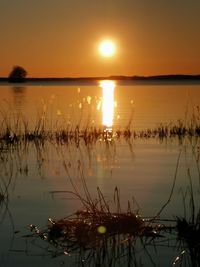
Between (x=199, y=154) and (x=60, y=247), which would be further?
(x=199, y=154)

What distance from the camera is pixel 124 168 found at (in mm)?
12344

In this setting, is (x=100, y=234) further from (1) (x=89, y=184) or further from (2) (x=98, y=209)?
(1) (x=89, y=184)

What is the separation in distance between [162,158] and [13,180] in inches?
170

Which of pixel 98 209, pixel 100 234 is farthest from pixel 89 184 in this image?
pixel 100 234

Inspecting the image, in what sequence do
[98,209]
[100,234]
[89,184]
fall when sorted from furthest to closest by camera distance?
[89,184]
[98,209]
[100,234]

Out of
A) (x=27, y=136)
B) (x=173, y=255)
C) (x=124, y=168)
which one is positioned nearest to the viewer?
(x=173, y=255)

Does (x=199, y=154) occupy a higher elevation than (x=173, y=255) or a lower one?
higher

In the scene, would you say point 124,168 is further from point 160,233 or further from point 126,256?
point 126,256

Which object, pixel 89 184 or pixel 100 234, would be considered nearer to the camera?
pixel 100 234

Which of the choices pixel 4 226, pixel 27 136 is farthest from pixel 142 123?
pixel 4 226

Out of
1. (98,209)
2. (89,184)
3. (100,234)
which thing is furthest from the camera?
(89,184)

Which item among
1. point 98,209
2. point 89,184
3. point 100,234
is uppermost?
point 89,184

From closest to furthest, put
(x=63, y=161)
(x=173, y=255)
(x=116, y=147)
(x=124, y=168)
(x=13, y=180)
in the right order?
(x=173, y=255) → (x=13, y=180) → (x=124, y=168) → (x=63, y=161) → (x=116, y=147)

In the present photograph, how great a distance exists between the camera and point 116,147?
16266 mm
